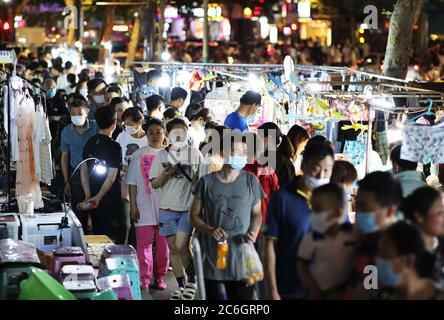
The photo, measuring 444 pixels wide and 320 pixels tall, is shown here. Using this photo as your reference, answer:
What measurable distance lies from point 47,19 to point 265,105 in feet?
204

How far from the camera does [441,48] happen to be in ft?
134

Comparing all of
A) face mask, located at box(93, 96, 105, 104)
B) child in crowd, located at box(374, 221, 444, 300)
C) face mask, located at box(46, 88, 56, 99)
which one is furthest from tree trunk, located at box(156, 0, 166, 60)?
child in crowd, located at box(374, 221, 444, 300)

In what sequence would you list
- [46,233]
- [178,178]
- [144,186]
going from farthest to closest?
[144,186]
[46,233]
[178,178]

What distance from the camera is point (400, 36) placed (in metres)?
21.6

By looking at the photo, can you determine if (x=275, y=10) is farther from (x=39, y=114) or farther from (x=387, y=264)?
(x=387, y=264)

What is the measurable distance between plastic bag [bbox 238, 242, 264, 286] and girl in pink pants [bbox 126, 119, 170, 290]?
275 centimetres

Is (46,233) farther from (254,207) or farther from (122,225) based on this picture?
(254,207)

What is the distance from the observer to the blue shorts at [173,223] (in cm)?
1036

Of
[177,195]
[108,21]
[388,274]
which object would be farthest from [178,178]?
[108,21]

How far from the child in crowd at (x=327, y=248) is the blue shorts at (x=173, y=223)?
140 inches

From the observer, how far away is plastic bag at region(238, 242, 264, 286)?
8.17m

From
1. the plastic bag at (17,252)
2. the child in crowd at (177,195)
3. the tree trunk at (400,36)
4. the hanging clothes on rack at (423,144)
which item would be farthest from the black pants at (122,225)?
the tree trunk at (400,36)

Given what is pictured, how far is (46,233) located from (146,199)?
109cm

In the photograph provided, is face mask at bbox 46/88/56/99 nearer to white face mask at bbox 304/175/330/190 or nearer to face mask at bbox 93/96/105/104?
face mask at bbox 93/96/105/104
